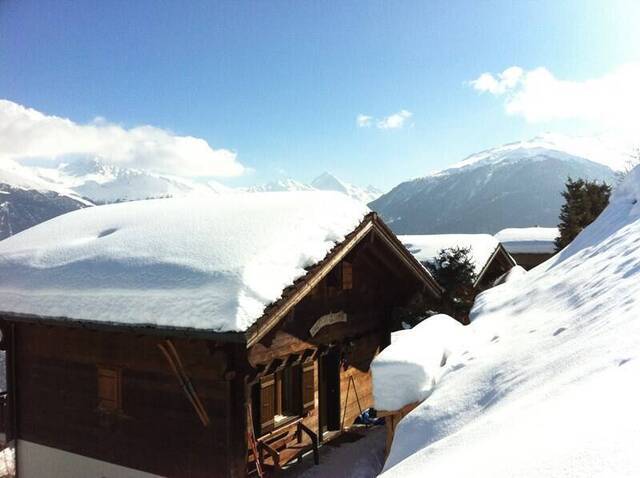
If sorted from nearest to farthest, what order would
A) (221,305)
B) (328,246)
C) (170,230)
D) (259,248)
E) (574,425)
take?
(574,425) < (221,305) < (259,248) < (328,246) < (170,230)

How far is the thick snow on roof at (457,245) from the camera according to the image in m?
19.2

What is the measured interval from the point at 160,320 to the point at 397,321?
7517 mm

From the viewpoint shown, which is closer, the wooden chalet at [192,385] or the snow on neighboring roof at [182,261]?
the snow on neighboring roof at [182,261]

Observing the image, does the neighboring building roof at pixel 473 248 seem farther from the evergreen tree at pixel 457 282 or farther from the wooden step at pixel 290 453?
the wooden step at pixel 290 453

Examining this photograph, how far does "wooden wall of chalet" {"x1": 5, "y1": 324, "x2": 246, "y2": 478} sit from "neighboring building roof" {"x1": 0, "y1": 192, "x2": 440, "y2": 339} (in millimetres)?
841

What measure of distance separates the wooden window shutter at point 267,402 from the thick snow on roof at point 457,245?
10.9m

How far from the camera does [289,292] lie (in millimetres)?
7098

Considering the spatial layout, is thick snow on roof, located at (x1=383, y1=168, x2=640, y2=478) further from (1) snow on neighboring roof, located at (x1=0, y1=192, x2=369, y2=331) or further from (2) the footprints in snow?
(1) snow on neighboring roof, located at (x1=0, y1=192, x2=369, y2=331)

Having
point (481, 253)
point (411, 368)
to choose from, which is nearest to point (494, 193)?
point (481, 253)

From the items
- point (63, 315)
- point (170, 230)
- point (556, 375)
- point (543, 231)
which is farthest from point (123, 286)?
point (543, 231)

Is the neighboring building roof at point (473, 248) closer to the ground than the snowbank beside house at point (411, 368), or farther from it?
farther from it

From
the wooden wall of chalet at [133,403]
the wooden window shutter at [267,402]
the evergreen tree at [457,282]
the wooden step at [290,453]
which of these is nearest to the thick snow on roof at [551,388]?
the wooden wall of chalet at [133,403]

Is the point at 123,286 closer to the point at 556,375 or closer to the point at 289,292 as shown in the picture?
the point at 289,292

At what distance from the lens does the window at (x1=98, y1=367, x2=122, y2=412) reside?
827cm
